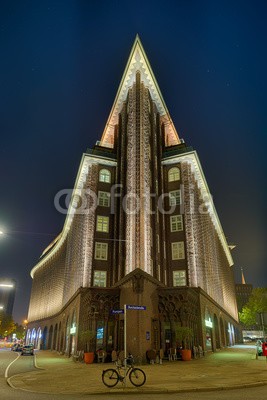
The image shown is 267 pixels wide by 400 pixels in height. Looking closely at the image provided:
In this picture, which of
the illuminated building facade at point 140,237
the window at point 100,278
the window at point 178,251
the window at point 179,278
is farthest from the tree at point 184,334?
the window at point 100,278

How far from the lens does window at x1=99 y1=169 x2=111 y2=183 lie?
40.5 m

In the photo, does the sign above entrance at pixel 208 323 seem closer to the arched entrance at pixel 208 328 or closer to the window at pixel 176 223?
the arched entrance at pixel 208 328

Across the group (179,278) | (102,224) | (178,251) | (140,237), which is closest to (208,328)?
(179,278)

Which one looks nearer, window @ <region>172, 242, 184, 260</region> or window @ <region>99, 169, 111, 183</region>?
window @ <region>172, 242, 184, 260</region>

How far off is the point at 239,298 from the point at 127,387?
169120 millimetres

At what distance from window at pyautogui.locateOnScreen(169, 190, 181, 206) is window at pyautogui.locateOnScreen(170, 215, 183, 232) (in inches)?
68.8

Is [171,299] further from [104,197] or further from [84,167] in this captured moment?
[84,167]

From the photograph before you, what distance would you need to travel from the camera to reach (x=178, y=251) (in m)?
36.5

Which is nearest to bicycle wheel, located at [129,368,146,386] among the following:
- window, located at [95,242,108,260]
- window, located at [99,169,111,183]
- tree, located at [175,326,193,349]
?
tree, located at [175,326,193,349]

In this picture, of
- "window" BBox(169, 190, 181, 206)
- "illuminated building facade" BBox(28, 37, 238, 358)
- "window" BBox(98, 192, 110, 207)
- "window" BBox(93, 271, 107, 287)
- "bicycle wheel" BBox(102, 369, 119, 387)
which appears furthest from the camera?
"window" BBox(169, 190, 181, 206)

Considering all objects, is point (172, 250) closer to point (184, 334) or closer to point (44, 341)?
point (184, 334)

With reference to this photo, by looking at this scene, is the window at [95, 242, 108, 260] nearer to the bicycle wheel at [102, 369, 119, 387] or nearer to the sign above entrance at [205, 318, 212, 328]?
the sign above entrance at [205, 318, 212, 328]

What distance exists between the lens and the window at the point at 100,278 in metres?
34.3

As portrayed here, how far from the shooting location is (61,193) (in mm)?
50219
